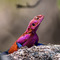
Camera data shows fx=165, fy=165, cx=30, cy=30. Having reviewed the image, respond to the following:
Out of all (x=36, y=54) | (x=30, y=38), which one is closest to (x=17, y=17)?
(x=30, y=38)

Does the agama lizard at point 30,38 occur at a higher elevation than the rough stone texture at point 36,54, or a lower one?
higher

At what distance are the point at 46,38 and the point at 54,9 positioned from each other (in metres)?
0.42

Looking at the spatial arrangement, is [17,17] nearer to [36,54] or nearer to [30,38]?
[30,38]

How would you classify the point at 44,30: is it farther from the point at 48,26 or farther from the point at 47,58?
the point at 47,58

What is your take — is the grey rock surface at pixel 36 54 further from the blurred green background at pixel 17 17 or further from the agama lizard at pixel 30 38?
the blurred green background at pixel 17 17

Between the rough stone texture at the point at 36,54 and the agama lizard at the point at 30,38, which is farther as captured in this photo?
the agama lizard at the point at 30,38

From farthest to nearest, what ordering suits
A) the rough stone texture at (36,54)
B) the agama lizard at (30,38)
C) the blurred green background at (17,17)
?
1. the blurred green background at (17,17)
2. the agama lizard at (30,38)
3. the rough stone texture at (36,54)

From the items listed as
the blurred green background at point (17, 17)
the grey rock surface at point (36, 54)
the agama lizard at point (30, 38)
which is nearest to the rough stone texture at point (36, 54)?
the grey rock surface at point (36, 54)

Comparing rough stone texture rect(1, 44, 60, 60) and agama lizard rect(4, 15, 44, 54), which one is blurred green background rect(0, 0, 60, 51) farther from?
rough stone texture rect(1, 44, 60, 60)

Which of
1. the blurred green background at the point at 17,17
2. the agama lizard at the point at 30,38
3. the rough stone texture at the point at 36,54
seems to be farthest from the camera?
the blurred green background at the point at 17,17

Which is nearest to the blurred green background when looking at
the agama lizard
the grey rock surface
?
the agama lizard

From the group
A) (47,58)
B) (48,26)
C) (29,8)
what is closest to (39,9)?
(29,8)

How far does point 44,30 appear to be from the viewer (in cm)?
230

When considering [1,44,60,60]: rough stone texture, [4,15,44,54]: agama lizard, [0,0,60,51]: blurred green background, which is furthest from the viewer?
[0,0,60,51]: blurred green background
